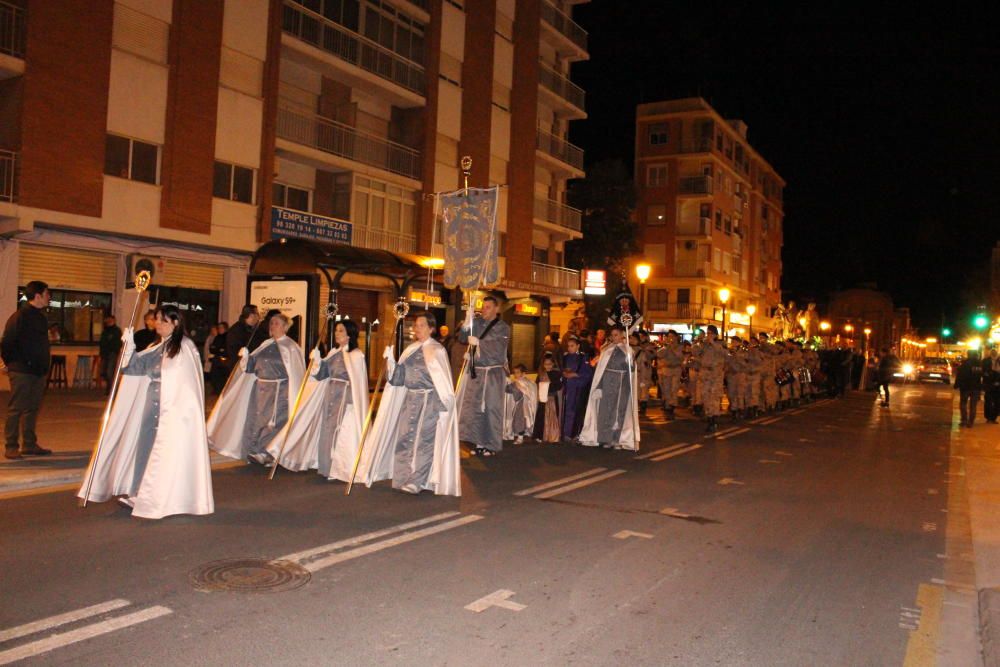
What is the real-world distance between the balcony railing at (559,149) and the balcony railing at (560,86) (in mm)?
1878

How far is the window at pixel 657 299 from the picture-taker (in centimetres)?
5200

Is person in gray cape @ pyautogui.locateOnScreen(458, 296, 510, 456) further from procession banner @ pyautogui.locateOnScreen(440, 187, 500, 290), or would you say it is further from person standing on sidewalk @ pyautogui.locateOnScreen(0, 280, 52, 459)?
person standing on sidewalk @ pyautogui.locateOnScreen(0, 280, 52, 459)

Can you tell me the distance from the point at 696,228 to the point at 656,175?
13.5ft

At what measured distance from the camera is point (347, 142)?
2564cm

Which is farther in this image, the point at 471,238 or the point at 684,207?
the point at 684,207

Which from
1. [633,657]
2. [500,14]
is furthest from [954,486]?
[500,14]

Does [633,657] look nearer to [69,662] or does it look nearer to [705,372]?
[69,662]

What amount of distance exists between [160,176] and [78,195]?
86.0 inches

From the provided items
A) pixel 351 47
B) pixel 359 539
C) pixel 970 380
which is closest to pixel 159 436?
pixel 359 539

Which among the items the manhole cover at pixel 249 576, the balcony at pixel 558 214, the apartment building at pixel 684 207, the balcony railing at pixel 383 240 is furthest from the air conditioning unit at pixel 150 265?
the apartment building at pixel 684 207

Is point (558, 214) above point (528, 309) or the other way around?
above

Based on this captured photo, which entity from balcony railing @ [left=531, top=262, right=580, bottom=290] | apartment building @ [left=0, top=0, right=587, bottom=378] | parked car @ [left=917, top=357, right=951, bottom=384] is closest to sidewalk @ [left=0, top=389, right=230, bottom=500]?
apartment building @ [left=0, top=0, right=587, bottom=378]

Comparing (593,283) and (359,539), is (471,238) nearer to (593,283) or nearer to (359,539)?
(359,539)

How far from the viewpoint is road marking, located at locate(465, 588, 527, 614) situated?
5059mm
